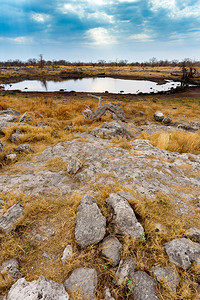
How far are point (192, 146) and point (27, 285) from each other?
6124 millimetres

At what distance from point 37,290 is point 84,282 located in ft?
1.77

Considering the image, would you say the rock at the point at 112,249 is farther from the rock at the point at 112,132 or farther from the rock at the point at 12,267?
the rock at the point at 112,132

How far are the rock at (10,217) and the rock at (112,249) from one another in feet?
4.89

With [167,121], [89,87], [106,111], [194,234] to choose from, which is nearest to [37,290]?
[194,234]

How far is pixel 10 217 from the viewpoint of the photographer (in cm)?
263

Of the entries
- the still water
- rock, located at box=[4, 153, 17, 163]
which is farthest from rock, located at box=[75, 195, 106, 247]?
the still water

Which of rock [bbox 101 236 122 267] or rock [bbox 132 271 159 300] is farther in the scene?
rock [bbox 101 236 122 267]

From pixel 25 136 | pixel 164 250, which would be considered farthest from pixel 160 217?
pixel 25 136

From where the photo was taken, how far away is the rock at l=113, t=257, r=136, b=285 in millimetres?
1961

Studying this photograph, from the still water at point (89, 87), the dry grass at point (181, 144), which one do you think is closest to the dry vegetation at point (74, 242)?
the dry grass at point (181, 144)

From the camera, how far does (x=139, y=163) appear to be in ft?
14.9

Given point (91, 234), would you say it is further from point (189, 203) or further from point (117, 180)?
point (189, 203)

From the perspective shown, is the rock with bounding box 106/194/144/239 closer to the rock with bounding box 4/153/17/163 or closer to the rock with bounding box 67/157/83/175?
the rock with bounding box 67/157/83/175

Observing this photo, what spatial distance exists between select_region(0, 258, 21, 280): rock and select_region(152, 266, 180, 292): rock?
68.8 inches
